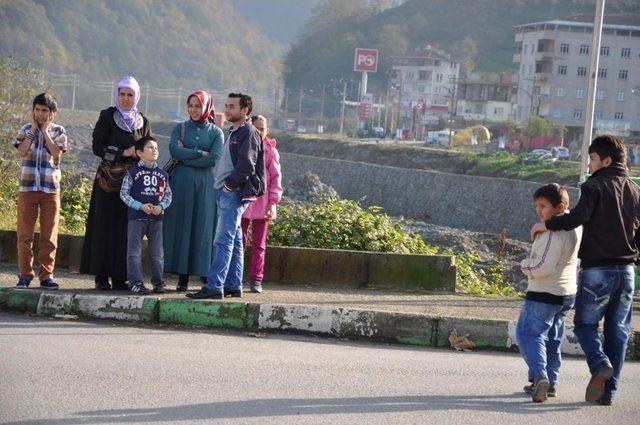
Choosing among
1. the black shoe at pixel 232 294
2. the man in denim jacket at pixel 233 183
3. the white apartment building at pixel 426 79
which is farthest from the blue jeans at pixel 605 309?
the white apartment building at pixel 426 79

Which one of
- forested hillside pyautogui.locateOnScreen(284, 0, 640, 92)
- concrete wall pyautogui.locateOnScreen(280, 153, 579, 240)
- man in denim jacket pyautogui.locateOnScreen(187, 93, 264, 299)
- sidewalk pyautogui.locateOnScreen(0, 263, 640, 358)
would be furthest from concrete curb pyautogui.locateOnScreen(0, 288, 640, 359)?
forested hillside pyautogui.locateOnScreen(284, 0, 640, 92)

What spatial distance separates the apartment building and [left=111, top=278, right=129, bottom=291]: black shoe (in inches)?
4058

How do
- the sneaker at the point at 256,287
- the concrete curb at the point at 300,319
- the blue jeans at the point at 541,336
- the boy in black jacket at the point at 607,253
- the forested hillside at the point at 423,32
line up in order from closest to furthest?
the blue jeans at the point at 541,336 < the boy in black jacket at the point at 607,253 < the concrete curb at the point at 300,319 < the sneaker at the point at 256,287 < the forested hillside at the point at 423,32

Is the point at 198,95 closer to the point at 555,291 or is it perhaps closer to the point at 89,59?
the point at 555,291

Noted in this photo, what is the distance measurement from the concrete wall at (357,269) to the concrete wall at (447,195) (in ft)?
136

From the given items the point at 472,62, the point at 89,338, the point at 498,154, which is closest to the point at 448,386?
the point at 89,338

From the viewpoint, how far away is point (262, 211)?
9789mm

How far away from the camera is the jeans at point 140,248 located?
30.3 ft

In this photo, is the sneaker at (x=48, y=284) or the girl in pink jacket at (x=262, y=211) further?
the girl in pink jacket at (x=262, y=211)

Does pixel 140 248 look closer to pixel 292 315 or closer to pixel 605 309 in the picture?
pixel 292 315

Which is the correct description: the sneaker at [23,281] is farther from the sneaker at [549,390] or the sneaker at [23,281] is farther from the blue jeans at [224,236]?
the sneaker at [549,390]

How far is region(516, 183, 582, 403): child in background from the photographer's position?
6652 millimetres

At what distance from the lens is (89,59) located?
6403 inches

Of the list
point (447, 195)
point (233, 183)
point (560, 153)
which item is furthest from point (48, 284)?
point (560, 153)
